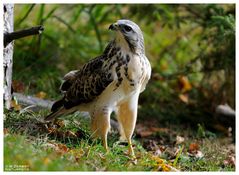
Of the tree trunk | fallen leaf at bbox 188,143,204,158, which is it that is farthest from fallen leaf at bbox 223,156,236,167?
the tree trunk

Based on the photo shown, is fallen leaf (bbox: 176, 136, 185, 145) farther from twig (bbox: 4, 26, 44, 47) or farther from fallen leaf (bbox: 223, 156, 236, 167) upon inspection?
twig (bbox: 4, 26, 44, 47)

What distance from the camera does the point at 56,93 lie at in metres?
7.72

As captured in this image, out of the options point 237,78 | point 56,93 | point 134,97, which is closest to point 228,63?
point 237,78

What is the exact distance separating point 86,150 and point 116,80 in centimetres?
69

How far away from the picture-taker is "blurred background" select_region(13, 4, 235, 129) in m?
8.06

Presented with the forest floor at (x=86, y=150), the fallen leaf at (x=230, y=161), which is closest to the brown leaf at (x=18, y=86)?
the forest floor at (x=86, y=150)

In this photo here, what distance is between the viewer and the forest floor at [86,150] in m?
4.46

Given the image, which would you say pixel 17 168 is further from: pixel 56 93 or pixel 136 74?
pixel 56 93

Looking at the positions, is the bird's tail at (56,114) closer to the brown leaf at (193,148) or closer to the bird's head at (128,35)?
the bird's head at (128,35)

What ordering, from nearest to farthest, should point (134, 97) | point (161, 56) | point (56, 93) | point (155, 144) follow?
point (134, 97)
point (155, 144)
point (56, 93)
point (161, 56)

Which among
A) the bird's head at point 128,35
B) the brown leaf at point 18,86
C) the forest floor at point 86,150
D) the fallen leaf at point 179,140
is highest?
the bird's head at point 128,35

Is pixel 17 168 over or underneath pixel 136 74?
underneath

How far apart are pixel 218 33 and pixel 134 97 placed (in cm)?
277

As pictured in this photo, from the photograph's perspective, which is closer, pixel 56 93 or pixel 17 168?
pixel 17 168
